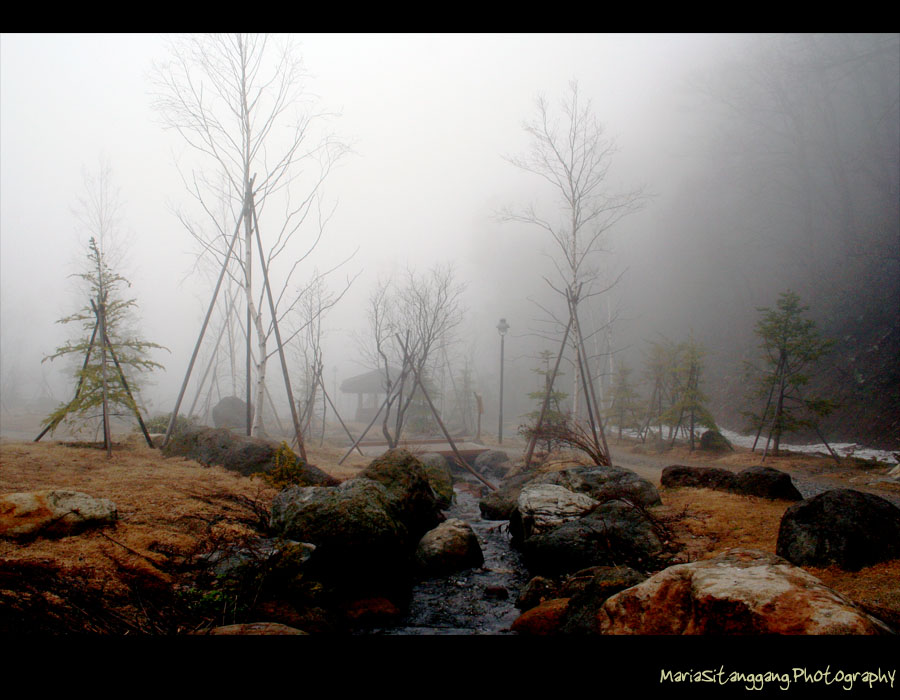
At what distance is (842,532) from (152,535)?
652 cm

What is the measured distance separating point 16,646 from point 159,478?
6383mm

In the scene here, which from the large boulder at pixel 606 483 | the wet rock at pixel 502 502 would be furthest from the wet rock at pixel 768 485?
the wet rock at pixel 502 502

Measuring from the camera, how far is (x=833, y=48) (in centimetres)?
2766

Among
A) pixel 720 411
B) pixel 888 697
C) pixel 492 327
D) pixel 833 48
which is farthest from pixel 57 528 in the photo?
pixel 492 327

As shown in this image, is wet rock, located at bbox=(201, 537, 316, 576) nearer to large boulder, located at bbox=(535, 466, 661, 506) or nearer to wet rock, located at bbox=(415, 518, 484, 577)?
wet rock, located at bbox=(415, 518, 484, 577)

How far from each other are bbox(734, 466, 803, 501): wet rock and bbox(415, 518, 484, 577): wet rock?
4320mm

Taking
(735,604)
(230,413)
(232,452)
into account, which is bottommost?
(230,413)

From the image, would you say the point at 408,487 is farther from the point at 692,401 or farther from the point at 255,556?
the point at 692,401

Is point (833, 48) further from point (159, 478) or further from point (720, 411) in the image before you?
point (159, 478)

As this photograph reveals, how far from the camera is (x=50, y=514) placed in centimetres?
383

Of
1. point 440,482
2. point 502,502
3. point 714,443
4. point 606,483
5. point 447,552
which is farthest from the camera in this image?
point 714,443

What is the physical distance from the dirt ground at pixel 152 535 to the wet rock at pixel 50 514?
13 centimetres

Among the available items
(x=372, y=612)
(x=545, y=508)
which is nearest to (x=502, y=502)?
(x=545, y=508)

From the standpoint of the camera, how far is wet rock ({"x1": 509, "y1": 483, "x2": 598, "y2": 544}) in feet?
19.7
